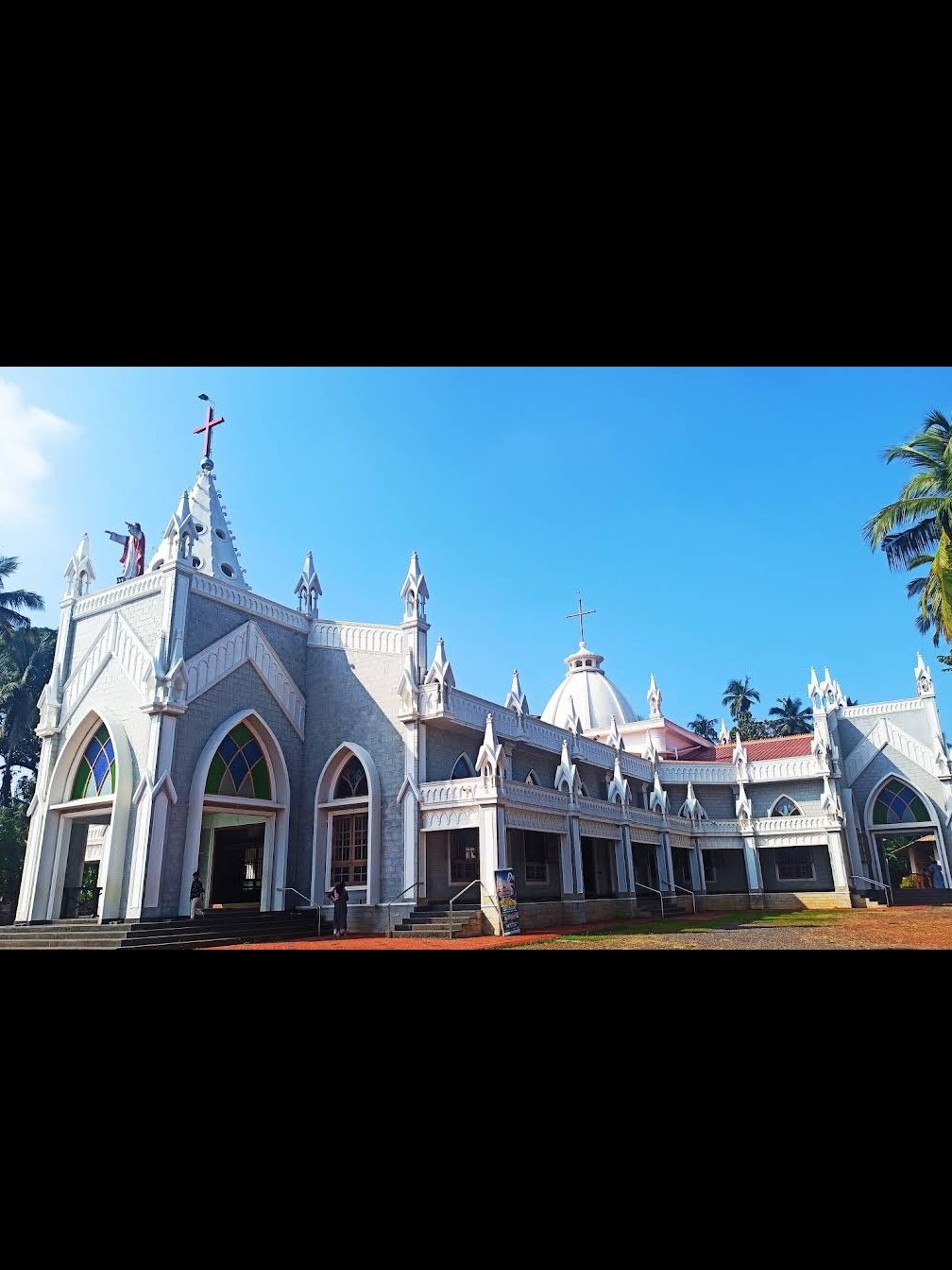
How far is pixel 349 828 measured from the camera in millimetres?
19984

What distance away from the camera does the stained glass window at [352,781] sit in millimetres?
20156

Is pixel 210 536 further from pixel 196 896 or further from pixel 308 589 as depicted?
pixel 196 896

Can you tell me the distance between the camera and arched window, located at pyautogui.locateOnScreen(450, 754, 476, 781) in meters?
20.9

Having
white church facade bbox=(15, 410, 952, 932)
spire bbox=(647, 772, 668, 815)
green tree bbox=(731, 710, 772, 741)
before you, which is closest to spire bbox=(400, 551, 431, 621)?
white church facade bbox=(15, 410, 952, 932)

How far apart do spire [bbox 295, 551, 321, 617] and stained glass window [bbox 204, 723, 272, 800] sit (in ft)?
14.1

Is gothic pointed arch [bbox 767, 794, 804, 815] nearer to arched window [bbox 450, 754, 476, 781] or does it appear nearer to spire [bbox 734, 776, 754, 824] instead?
spire [bbox 734, 776, 754, 824]

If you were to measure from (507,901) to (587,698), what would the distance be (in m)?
21.1

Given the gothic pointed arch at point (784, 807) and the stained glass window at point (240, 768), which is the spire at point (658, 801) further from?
the stained glass window at point (240, 768)
